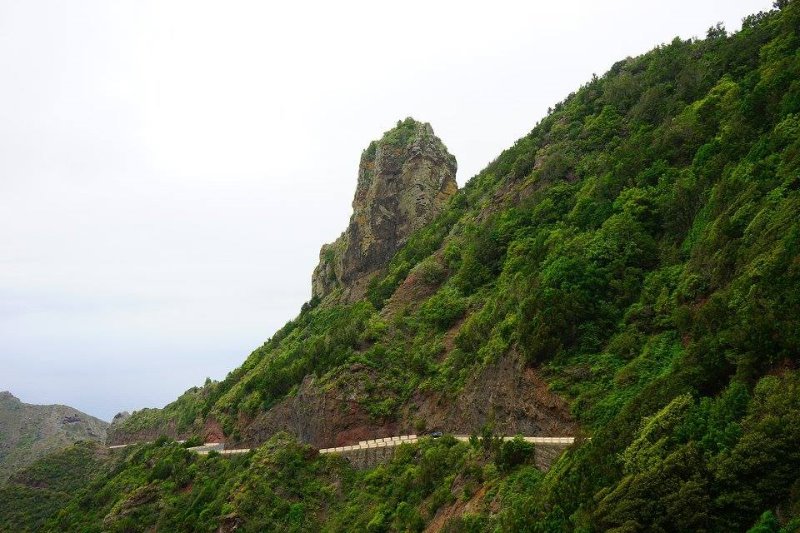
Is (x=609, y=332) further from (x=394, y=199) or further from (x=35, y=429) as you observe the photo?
(x=35, y=429)

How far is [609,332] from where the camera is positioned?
19.4 m

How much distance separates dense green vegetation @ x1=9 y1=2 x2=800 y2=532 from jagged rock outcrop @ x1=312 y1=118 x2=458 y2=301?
10117mm

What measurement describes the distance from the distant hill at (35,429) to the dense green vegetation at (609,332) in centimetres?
8101

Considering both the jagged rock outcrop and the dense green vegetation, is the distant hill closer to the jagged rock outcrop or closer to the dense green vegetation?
the dense green vegetation

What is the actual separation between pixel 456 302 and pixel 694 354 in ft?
61.9

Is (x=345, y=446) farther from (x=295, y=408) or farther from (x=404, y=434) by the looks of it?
(x=295, y=408)

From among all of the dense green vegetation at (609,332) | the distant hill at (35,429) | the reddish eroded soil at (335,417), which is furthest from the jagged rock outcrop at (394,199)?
the distant hill at (35,429)

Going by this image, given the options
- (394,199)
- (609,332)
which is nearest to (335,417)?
(609,332)

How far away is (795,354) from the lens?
34.6ft

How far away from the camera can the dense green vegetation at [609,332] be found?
10555mm

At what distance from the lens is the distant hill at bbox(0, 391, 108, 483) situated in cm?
11119

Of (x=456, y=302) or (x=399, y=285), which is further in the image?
(x=399, y=285)

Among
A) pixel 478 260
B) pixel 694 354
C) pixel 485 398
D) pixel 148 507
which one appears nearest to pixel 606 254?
pixel 485 398

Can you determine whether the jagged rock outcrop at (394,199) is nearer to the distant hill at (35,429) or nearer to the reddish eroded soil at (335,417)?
the reddish eroded soil at (335,417)
